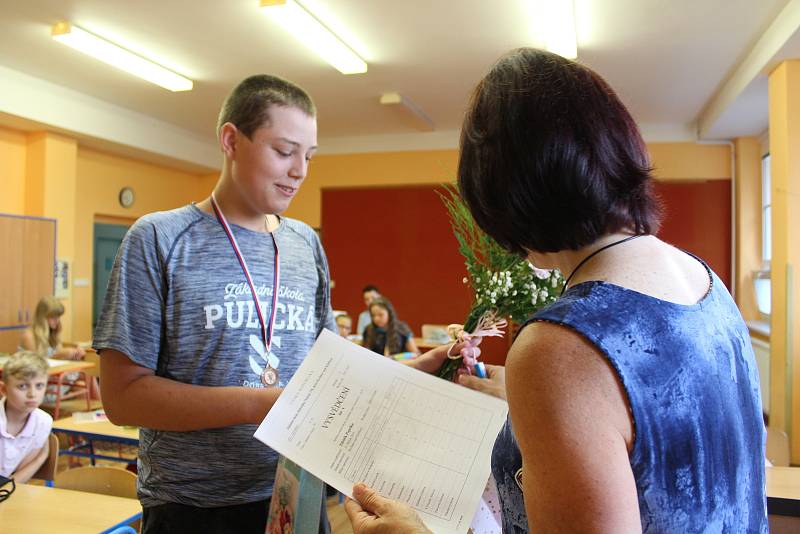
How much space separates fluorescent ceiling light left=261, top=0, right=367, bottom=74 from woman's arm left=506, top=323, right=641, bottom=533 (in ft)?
14.6

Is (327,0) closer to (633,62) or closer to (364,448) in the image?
(633,62)

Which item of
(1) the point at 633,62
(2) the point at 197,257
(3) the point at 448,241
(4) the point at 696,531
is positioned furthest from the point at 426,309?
(4) the point at 696,531

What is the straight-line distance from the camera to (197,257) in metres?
1.28

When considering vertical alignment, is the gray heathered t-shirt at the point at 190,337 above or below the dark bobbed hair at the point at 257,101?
below

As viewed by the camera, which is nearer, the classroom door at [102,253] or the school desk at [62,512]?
the school desk at [62,512]

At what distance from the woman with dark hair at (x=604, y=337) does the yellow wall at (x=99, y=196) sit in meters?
8.24

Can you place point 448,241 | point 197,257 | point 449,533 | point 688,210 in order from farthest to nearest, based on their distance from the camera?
point 448,241
point 688,210
point 197,257
point 449,533

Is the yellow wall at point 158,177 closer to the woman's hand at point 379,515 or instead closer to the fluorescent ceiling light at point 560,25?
the fluorescent ceiling light at point 560,25

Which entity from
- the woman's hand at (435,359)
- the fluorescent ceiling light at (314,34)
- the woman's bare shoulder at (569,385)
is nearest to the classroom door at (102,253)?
the fluorescent ceiling light at (314,34)

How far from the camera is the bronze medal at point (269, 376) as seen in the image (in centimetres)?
129

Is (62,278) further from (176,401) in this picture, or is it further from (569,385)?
(569,385)

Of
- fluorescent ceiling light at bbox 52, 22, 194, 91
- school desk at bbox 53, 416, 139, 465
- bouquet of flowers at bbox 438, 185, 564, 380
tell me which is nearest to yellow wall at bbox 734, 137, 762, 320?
fluorescent ceiling light at bbox 52, 22, 194, 91

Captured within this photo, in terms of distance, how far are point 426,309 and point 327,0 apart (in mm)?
5442

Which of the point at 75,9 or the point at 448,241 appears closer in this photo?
the point at 75,9
